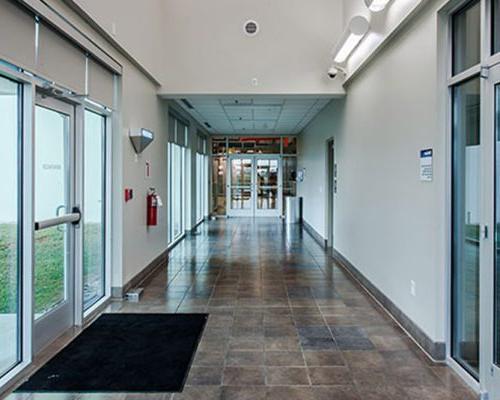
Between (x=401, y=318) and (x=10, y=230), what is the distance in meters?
3.31

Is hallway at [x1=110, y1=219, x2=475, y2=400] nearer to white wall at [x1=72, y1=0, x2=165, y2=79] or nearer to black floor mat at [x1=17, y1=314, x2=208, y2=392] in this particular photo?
black floor mat at [x1=17, y1=314, x2=208, y2=392]

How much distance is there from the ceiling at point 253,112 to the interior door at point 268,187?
1.55m

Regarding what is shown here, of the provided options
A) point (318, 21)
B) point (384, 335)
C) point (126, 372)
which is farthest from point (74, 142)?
point (318, 21)

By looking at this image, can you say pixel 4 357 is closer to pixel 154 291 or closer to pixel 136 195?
pixel 154 291

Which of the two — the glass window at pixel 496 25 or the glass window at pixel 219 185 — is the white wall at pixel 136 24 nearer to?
the glass window at pixel 496 25

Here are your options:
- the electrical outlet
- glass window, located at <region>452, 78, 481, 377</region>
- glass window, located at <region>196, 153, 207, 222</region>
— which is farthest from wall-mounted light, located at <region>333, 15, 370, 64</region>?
glass window, located at <region>196, 153, 207, 222</region>

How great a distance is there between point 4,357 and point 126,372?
31.6 inches

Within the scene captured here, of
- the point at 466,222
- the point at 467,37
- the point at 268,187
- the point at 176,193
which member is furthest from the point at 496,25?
the point at 268,187

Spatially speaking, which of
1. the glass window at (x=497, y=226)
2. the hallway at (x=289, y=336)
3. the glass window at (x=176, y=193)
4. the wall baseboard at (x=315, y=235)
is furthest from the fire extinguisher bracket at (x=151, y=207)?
the glass window at (x=497, y=226)

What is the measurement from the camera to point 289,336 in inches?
147

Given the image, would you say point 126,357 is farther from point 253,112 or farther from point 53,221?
point 253,112

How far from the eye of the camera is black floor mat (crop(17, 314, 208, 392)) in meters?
2.83

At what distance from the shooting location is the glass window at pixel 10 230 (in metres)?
2.82

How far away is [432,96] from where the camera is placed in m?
3.26
